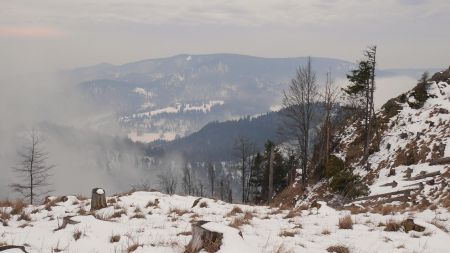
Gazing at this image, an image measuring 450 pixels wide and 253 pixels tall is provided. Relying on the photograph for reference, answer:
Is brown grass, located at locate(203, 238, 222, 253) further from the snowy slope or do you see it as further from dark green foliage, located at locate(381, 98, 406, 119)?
dark green foliage, located at locate(381, 98, 406, 119)

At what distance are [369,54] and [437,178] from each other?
589 inches

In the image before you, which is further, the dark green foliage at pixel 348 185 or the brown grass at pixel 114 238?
the dark green foliage at pixel 348 185

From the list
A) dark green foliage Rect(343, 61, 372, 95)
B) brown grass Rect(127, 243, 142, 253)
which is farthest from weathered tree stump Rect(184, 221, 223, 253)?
dark green foliage Rect(343, 61, 372, 95)

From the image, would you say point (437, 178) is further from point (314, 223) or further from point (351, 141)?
point (351, 141)

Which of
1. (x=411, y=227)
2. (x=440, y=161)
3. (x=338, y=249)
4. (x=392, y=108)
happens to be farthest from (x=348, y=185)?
(x=338, y=249)

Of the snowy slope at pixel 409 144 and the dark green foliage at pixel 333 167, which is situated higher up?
the snowy slope at pixel 409 144

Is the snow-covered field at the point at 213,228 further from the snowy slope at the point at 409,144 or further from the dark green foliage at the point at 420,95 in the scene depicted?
the dark green foliage at the point at 420,95

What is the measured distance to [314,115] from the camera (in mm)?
Result: 32031

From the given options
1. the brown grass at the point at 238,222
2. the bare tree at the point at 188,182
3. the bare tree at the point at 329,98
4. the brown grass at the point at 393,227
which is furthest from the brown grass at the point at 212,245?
the bare tree at the point at 188,182

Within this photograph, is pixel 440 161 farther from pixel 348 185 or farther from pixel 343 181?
pixel 343 181

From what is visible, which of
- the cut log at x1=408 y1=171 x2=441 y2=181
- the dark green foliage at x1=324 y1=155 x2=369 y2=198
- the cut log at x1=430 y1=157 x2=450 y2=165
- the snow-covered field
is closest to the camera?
the snow-covered field

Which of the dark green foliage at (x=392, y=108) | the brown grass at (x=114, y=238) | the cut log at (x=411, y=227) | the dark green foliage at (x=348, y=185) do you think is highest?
the dark green foliage at (x=392, y=108)

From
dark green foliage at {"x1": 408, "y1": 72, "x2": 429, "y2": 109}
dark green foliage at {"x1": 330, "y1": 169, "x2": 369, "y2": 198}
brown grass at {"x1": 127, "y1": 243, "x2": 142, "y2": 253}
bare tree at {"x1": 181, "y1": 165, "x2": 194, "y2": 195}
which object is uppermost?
dark green foliage at {"x1": 408, "y1": 72, "x2": 429, "y2": 109}

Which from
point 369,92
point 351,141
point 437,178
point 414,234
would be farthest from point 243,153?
point 414,234
